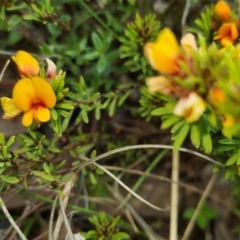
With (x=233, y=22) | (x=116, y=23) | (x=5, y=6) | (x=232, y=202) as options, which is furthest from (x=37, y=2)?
(x=232, y=202)

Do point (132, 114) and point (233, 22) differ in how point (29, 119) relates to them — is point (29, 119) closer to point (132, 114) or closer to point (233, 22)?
point (233, 22)

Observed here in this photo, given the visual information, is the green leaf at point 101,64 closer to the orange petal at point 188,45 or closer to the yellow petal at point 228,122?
the orange petal at point 188,45

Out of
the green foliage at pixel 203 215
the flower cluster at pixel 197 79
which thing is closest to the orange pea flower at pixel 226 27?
the flower cluster at pixel 197 79

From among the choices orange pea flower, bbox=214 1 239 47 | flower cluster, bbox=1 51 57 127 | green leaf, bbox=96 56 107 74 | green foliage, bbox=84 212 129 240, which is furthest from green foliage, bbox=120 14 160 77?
green foliage, bbox=84 212 129 240

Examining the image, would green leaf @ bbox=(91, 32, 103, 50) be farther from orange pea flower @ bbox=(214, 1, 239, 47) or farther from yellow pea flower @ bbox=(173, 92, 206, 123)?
yellow pea flower @ bbox=(173, 92, 206, 123)

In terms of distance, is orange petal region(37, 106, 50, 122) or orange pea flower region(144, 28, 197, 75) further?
orange petal region(37, 106, 50, 122)

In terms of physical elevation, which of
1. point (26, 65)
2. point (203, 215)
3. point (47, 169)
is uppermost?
point (26, 65)

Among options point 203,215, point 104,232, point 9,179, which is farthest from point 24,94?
point 203,215

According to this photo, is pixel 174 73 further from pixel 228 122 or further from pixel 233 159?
pixel 233 159
